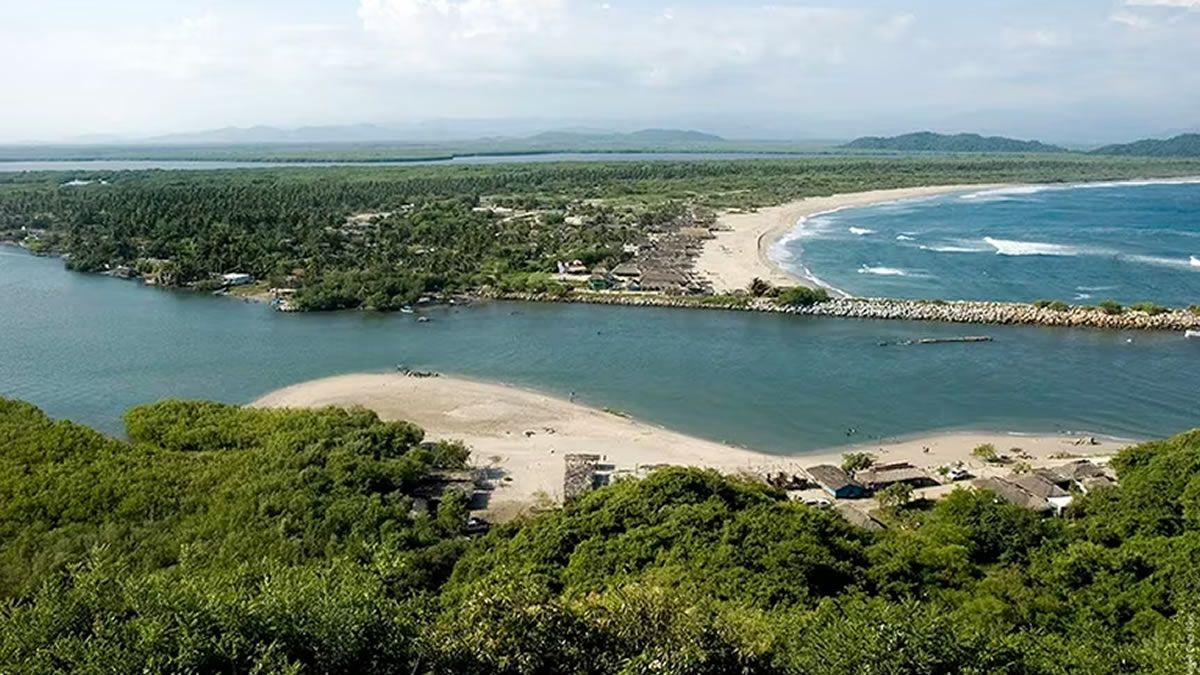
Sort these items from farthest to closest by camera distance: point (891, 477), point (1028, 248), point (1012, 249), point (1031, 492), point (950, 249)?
point (1028, 248) → point (950, 249) → point (1012, 249) → point (891, 477) → point (1031, 492)

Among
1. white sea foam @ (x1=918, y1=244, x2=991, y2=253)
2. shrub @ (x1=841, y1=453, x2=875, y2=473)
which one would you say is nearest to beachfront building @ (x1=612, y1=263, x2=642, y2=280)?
white sea foam @ (x1=918, y1=244, x2=991, y2=253)

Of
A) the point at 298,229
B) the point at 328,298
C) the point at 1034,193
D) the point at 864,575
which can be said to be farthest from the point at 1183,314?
the point at 1034,193

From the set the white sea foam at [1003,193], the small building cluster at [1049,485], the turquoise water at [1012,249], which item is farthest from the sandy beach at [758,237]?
the small building cluster at [1049,485]

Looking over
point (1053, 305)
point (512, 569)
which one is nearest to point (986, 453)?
point (512, 569)

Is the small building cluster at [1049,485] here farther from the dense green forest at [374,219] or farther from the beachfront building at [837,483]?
the dense green forest at [374,219]

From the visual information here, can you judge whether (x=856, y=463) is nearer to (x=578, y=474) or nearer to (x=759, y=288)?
(x=578, y=474)

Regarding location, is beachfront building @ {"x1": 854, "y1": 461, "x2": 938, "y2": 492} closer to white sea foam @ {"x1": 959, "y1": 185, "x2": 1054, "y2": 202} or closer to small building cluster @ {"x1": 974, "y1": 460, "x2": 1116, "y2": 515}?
small building cluster @ {"x1": 974, "y1": 460, "x2": 1116, "y2": 515}
